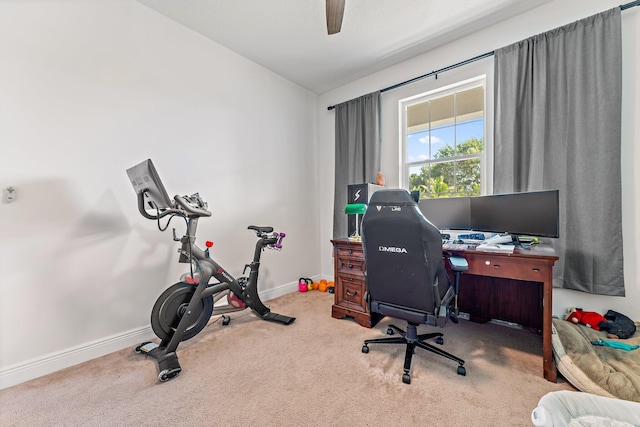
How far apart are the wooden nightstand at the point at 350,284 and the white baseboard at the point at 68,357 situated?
1.69m

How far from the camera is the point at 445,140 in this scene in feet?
9.78

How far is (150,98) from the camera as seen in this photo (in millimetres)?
2320

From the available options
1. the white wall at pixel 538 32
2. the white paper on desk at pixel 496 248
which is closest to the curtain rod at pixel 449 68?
the white wall at pixel 538 32

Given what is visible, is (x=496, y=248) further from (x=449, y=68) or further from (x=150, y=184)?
(x=150, y=184)

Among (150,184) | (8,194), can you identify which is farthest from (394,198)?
(8,194)

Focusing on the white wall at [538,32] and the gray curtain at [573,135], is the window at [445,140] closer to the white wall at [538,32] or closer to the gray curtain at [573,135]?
the white wall at [538,32]

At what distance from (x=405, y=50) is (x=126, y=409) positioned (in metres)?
3.82

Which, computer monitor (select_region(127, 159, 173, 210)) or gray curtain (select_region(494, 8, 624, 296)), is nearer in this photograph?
computer monitor (select_region(127, 159, 173, 210))

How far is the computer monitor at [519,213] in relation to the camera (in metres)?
1.90

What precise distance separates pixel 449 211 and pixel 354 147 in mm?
1520

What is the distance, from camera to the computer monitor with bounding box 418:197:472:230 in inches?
96.8

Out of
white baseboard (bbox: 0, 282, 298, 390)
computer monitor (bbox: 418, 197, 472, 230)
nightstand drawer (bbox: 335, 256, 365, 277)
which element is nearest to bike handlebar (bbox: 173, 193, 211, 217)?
→ white baseboard (bbox: 0, 282, 298, 390)

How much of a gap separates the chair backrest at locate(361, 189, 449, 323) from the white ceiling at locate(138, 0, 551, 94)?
187 centimetres

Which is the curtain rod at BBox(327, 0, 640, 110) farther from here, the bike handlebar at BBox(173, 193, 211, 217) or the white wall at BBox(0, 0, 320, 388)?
the bike handlebar at BBox(173, 193, 211, 217)
